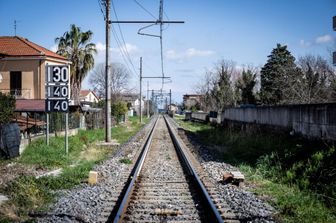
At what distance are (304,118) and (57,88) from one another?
31.7ft

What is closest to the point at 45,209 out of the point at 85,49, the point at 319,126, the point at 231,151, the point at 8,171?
the point at 8,171

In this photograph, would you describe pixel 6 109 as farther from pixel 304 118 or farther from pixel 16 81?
pixel 16 81

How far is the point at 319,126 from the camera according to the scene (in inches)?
568

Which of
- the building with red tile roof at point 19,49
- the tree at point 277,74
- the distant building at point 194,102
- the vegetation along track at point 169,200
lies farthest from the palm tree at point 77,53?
the distant building at point 194,102

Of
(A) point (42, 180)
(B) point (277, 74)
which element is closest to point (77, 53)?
(B) point (277, 74)

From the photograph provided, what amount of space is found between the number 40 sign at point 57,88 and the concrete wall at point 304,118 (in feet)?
30.2

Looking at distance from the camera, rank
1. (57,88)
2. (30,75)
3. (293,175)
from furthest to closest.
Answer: (30,75) → (57,88) → (293,175)

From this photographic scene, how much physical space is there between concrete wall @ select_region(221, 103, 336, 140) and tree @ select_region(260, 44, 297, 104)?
2445cm

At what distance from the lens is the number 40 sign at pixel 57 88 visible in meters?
15.8

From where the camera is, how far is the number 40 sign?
623 inches

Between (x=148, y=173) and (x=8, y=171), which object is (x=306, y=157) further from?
(x=8, y=171)

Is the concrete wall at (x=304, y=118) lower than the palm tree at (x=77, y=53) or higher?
lower

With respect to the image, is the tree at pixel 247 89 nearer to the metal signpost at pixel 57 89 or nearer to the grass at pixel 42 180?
the grass at pixel 42 180

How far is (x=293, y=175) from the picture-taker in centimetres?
1122
